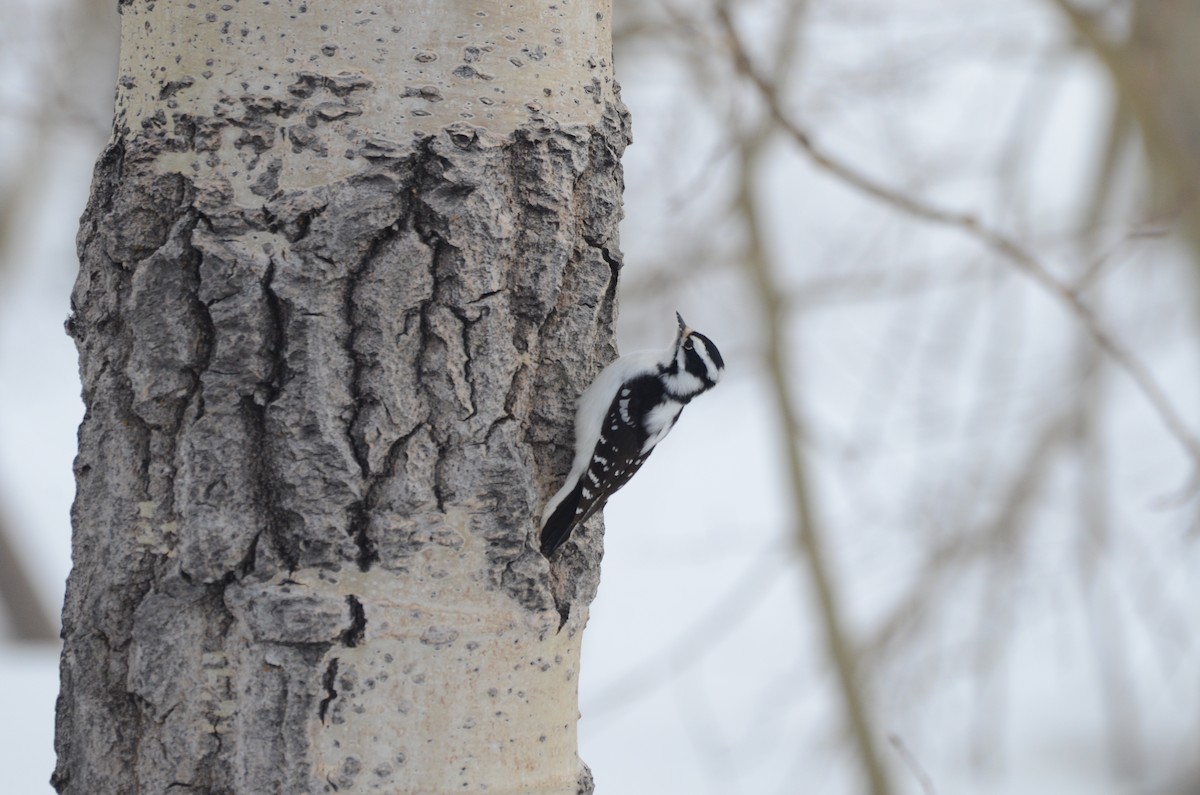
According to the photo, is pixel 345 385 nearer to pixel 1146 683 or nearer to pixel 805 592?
pixel 805 592

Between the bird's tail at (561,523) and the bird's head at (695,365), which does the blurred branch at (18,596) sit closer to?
the bird's head at (695,365)

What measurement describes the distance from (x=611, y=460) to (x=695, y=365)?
1075 mm

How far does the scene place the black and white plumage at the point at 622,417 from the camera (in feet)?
6.55

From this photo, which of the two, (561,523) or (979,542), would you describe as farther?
(979,542)

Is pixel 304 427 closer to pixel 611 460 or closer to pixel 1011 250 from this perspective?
pixel 611 460

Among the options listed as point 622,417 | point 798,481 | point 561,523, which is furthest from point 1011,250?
point 798,481

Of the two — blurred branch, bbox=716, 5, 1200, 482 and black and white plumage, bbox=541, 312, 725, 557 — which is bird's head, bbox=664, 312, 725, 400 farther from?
blurred branch, bbox=716, 5, 1200, 482

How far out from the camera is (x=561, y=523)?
6.37 feet

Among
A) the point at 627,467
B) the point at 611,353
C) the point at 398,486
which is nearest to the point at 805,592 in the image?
the point at 627,467

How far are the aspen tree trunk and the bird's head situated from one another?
1701 millimetres

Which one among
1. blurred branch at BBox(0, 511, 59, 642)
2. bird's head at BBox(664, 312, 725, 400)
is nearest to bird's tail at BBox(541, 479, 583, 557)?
bird's head at BBox(664, 312, 725, 400)

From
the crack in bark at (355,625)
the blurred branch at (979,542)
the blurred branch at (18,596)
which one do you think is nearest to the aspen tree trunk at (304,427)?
the crack in bark at (355,625)

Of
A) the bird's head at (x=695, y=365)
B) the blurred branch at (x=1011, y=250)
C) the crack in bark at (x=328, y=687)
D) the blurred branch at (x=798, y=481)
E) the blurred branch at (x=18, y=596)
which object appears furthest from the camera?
the blurred branch at (x=18, y=596)

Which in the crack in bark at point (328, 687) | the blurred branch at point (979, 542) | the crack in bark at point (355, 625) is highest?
the blurred branch at point (979, 542)
